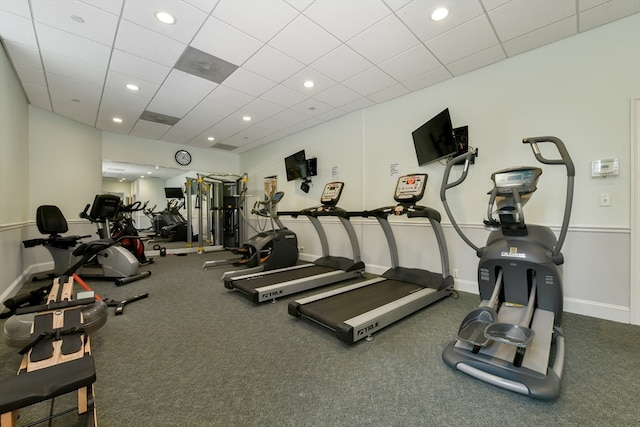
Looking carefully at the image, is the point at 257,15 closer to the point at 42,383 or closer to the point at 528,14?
the point at 528,14

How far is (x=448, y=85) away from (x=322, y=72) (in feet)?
5.95

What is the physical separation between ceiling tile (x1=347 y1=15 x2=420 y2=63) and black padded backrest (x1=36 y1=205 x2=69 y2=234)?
444cm

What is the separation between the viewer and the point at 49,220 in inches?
138

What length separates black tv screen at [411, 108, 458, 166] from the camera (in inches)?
132

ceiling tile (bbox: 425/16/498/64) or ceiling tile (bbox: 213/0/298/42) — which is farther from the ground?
ceiling tile (bbox: 213/0/298/42)

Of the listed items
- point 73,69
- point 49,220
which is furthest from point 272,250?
point 73,69

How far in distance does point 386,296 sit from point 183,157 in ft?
21.9

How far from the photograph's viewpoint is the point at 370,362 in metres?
1.97

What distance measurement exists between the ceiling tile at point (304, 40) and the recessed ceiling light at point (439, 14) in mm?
972

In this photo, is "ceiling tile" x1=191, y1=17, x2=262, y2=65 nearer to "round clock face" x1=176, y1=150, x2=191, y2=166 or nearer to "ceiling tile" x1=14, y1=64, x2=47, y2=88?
"ceiling tile" x1=14, y1=64, x2=47, y2=88

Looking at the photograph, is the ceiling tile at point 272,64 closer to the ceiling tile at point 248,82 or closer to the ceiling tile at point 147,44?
the ceiling tile at point 248,82

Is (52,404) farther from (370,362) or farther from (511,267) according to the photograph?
(511,267)

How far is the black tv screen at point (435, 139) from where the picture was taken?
11.0ft

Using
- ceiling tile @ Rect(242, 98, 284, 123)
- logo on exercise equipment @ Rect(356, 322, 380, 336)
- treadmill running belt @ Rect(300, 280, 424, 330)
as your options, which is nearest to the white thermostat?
treadmill running belt @ Rect(300, 280, 424, 330)
